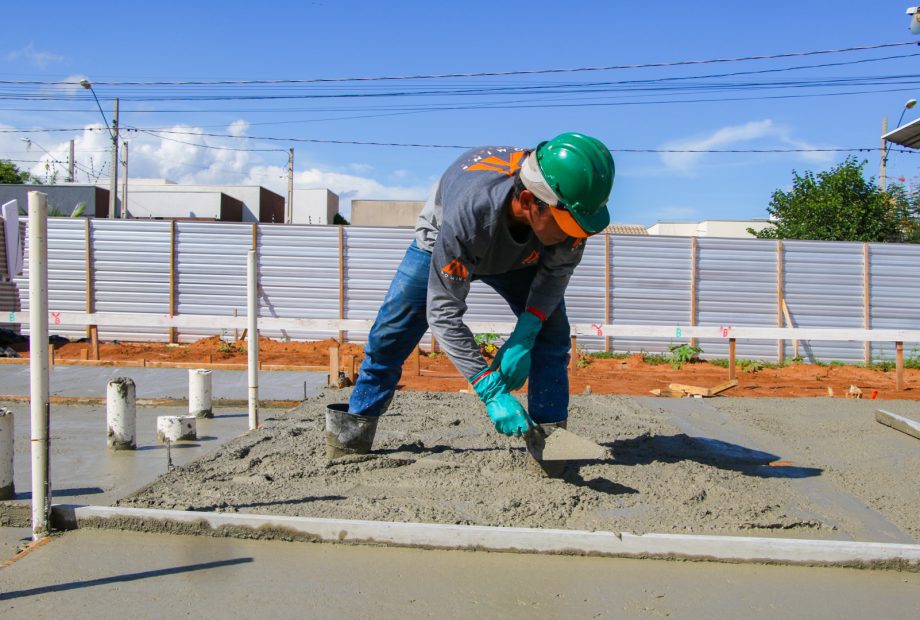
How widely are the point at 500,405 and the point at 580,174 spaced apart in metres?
1.09

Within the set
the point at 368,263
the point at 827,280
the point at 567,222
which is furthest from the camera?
the point at 368,263

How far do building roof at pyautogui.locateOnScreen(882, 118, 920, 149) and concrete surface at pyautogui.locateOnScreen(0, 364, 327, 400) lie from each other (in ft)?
21.8

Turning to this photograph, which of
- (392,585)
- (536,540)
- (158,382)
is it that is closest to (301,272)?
(158,382)

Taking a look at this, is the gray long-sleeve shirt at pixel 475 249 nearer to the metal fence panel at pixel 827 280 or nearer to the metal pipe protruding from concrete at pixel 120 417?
the metal pipe protruding from concrete at pixel 120 417

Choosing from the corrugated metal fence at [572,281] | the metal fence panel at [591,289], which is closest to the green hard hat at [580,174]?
the corrugated metal fence at [572,281]

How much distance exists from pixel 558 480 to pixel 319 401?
3192 mm

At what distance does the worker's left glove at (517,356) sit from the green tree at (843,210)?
21047 millimetres

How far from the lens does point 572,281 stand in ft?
51.4

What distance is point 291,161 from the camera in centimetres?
4000

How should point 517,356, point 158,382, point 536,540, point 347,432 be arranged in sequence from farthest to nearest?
point 158,382 → point 347,432 → point 517,356 → point 536,540

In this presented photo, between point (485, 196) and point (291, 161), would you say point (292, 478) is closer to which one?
point (485, 196)

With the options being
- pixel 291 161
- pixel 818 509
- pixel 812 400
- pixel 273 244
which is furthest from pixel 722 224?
pixel 818 509

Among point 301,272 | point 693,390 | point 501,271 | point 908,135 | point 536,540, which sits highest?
point 908,135

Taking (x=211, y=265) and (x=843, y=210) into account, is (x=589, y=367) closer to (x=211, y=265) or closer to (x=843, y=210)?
(x=211, y=265)
